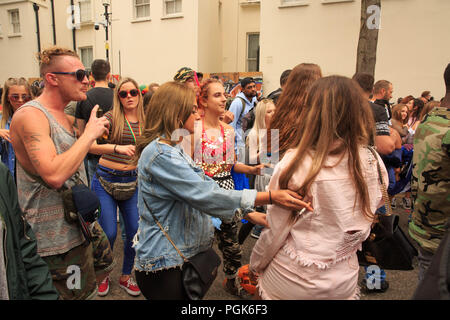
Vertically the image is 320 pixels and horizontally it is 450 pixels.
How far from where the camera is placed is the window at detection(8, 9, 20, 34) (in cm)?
1784

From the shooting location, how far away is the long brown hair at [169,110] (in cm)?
177

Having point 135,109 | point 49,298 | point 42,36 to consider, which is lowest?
point 49,298

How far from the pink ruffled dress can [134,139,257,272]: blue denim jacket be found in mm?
246

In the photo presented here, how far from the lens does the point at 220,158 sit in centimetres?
295

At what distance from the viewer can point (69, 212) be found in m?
1.93

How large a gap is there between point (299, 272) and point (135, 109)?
8.04 ft

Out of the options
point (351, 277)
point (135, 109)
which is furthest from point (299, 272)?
point (135, 109)

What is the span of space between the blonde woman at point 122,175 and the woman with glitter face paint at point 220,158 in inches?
28.3

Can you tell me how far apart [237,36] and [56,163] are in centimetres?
1598

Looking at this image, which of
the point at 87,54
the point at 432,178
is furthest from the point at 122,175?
the point at 87,54

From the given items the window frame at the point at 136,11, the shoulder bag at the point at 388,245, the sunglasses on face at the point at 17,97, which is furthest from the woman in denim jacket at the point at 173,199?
the window frame at the point at 136,11

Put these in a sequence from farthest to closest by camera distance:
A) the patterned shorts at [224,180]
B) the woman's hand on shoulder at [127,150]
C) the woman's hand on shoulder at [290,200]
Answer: the patterned shorts at [224,180] → the woman's hand on shoulder at [127,150] → the woman's hand on shoulder at [290,200]

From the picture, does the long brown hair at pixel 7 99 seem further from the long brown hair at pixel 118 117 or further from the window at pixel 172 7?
the window at pixel 172 7

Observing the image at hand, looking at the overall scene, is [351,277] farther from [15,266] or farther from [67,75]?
[67,75]
